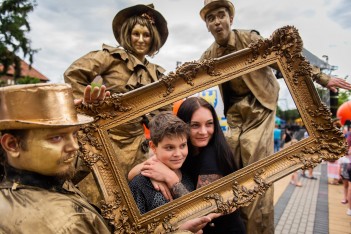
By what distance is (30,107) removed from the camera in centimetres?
119

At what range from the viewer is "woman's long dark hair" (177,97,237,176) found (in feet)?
6.57

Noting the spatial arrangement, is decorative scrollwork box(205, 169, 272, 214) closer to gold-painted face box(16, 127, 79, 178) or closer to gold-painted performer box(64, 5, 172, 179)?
gold-painted performer box(64, 5, 172, 179)

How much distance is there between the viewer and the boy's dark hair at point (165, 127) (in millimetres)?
1771

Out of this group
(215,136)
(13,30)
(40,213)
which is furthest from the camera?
(13,30)

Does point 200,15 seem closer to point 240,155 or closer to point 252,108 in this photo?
point 252,108

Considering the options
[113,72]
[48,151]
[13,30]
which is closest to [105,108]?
[48,151]

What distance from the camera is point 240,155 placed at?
2418 millimetres

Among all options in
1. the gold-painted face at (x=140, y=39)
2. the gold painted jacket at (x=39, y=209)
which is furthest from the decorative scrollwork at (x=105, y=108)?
the gold-painted face at (x=140, y=39)

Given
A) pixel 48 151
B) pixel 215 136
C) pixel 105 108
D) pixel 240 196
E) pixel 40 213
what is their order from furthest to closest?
pixel 215 136, pixel 240 196, pixel 105 108, pixel 48 151, pixel 40 213

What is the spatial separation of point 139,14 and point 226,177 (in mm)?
1525

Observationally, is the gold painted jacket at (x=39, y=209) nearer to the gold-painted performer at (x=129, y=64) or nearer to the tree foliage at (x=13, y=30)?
the gold-painted performer at (x=129, y=64)

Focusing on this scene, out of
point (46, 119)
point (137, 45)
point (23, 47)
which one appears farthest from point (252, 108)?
point (23, 47)

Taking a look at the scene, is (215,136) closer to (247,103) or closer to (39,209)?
(247,103)

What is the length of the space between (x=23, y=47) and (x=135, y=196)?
1970 cm
